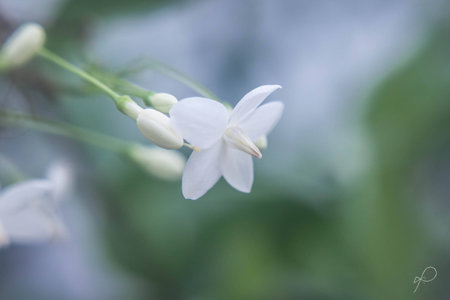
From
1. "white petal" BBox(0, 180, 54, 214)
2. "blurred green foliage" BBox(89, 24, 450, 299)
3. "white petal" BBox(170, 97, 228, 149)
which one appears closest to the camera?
"white petal" BBox(170, 97, 228, 149)

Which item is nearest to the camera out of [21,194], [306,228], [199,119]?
[199,119]

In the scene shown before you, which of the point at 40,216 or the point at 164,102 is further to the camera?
the point at 40,216

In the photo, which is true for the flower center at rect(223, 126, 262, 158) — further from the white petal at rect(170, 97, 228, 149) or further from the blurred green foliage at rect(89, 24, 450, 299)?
the blurred green foliage at rect(89, 24, 450, 299)

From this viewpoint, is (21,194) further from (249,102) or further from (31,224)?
(249,102)

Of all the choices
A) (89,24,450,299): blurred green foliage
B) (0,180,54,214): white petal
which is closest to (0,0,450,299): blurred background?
(89,24,450,299): blurred green foliage

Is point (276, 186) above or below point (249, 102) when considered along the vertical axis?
above

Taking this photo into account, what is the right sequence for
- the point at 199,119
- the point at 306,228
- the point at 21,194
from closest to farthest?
the point at 199,119, the point at 21,194, the point at 306,228

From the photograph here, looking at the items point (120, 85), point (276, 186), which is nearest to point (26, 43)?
point (120, 85)

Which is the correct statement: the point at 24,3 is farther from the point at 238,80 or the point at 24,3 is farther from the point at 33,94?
the point at 238,80
